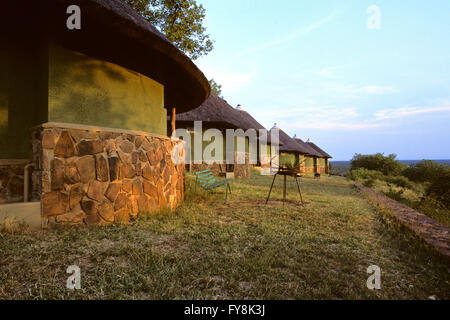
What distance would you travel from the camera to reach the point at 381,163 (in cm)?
2817

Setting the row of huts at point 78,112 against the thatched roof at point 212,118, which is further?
A: the thatched roof at point 212,118

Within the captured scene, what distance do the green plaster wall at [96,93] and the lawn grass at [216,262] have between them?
5.27ft

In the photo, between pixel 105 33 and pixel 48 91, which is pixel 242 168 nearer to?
pixel 105 33

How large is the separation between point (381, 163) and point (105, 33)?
109 feet

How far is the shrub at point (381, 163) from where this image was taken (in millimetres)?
26242

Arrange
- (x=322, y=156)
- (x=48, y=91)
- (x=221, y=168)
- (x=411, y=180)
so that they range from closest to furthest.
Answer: (x=48, y=91) → (x=221, y=168) → (x=411, y=180) → (x=322, y=156)

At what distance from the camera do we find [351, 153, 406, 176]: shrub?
26242 mm

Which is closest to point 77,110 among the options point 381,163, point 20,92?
point 20,92

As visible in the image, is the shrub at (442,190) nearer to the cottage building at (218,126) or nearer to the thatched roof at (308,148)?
the cottage building at (218,126)

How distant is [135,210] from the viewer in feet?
11.8

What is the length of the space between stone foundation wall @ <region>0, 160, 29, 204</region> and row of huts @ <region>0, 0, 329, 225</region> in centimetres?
1

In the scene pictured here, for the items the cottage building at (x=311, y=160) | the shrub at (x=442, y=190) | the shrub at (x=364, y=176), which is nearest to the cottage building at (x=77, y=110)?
the shrub at (x=442, y=190)

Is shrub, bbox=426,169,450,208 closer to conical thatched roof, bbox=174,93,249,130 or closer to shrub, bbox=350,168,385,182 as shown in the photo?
conical thatched roof, bbox=174,93,249,130

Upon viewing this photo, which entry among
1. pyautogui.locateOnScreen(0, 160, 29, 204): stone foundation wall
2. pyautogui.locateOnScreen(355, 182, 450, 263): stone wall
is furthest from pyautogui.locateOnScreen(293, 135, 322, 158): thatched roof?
pyautogui.locateOnScreen(0, 160, 29, 204): stone foundation wall
